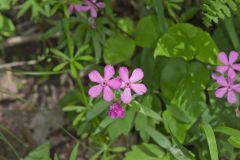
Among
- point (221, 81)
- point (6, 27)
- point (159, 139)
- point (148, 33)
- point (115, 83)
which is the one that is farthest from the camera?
point (6, 27)

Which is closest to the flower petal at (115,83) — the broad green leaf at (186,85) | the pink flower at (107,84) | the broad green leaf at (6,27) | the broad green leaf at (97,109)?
the pink flower at (107,84)

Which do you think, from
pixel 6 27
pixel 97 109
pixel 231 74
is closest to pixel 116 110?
pixel 97 109

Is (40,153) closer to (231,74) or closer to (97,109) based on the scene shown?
(97,109)

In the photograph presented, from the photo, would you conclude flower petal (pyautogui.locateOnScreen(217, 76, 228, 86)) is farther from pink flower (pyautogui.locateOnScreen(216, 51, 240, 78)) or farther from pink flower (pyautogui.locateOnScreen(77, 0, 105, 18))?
pink flower (pyautogui.locateOnScreen(77, 0, 105, 18))

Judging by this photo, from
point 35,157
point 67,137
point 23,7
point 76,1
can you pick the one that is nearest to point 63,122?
point 67,137

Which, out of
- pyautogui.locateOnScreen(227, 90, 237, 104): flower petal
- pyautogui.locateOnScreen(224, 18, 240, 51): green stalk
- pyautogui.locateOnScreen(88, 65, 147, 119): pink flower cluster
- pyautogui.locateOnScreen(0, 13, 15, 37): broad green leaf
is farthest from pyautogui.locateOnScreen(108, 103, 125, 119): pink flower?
pyautogui.locateOnScreen(0, 13, 15, 37): broad green leaf

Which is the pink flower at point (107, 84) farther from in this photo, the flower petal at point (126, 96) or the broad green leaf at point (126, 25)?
the broad green leaf at point (126, 25)
